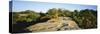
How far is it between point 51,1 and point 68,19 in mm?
258

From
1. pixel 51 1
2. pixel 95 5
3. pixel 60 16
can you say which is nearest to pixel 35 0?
pixel 51 1

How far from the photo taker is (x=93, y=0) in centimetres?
183

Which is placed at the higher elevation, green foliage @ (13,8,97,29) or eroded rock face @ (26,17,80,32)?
green foliage @ (13,8,97,29)

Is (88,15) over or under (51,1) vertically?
under

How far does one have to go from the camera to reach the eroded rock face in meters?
1.53

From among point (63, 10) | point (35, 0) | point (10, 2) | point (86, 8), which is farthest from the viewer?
point (86, 8)

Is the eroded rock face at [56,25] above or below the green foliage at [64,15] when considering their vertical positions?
below

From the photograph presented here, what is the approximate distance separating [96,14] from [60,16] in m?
0.47

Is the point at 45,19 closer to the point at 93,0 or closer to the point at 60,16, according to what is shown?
the point at 60,16

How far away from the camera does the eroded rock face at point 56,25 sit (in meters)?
1.53

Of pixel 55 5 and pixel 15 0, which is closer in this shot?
pixel 15 0

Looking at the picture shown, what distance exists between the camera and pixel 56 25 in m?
1.60

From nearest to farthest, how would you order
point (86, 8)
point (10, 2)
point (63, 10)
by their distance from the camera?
1. point (10, 2)
2. point (63, 10)
3. point (86, 8)

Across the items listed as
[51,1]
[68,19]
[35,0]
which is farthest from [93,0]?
[35,0]
